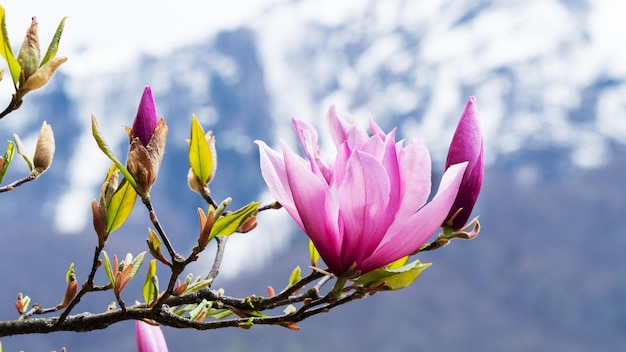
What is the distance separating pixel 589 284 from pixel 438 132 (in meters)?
29.4

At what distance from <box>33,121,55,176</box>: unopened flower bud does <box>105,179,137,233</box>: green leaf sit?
0.57 ft

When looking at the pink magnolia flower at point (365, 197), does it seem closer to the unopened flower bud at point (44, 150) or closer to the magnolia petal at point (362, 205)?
the magnolia petal at point (362, 205)

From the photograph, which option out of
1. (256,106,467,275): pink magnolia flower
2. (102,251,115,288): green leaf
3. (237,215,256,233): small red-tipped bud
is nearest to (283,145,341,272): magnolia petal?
(256,106,467,275): pink magnolia flower

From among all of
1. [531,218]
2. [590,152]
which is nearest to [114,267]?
[531,218]

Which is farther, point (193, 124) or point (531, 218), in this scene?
point (531, 218)

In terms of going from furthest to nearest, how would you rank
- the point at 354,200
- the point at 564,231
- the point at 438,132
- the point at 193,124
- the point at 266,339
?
1. the point at 438,132
2. the point at 564,231
3. the point at 266,339
4. the point at 193,124
5. the point at 354,200

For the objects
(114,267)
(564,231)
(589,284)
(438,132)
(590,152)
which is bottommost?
(589,284)

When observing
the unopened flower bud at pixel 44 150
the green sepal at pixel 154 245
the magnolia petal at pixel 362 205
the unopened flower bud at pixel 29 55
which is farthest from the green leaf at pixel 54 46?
the magnolia petal at pixel 362 205

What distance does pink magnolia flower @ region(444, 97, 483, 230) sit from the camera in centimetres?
70

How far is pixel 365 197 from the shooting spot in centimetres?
64

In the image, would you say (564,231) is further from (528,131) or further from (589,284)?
(528,131)

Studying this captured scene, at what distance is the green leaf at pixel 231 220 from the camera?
27.8 inches

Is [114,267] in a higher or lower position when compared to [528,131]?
higher

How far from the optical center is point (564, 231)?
8419 centimetres
